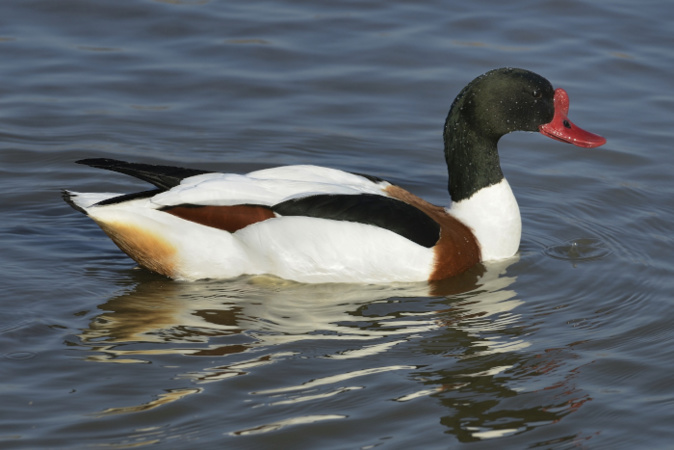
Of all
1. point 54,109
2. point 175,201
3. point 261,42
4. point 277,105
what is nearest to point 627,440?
point 175,201

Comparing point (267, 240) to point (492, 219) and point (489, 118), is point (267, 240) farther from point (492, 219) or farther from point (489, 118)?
point (489, 118)

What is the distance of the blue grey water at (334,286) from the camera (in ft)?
18.6

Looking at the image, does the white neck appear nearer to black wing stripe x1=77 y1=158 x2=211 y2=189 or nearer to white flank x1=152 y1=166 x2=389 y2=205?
white flank x1=152 y1=166 x2=389 y2=205

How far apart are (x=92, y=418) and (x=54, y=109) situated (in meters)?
4.93

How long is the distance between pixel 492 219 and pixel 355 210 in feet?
3.65

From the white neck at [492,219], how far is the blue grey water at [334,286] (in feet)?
0.53

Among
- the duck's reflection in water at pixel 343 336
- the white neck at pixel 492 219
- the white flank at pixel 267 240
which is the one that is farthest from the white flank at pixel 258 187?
the white neck at pixel 492 219

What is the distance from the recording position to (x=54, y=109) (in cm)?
986

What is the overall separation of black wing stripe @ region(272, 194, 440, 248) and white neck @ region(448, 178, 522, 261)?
69cm

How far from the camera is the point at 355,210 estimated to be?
23.2ft

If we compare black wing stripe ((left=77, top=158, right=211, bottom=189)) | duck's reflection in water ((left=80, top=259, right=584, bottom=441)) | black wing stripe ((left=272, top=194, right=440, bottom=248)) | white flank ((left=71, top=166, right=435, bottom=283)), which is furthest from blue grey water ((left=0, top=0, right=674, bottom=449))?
black wing stripe ((left=77, top=158, right=211, bottom=189))

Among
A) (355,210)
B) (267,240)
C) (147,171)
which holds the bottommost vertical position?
(267,240)

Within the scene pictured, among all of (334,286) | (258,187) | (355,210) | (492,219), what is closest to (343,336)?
(334,286)

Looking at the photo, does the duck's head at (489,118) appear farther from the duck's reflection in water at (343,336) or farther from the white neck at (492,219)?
the duck's reflection in water at (343,336)
